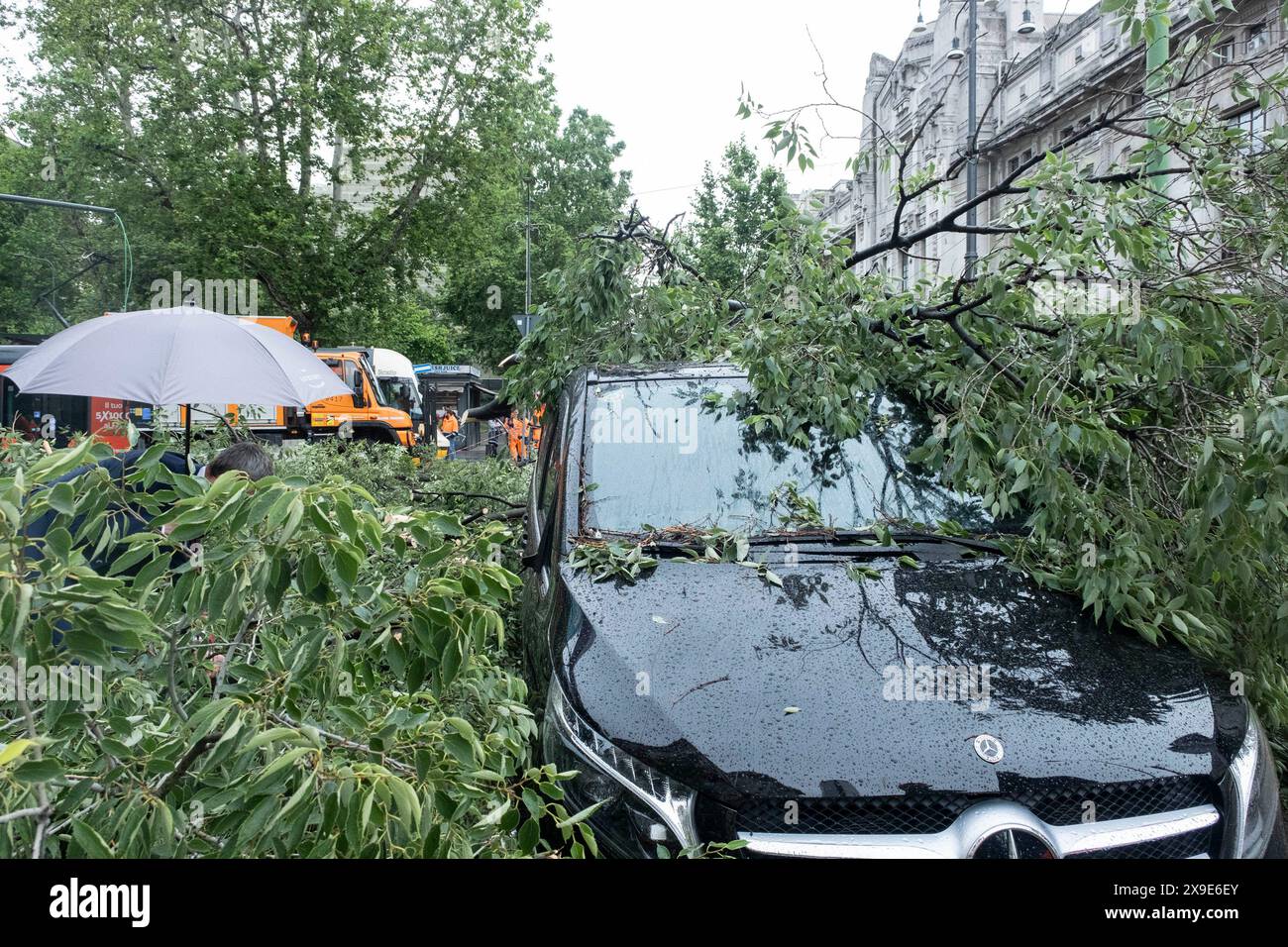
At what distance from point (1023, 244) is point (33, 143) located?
33.5 metres

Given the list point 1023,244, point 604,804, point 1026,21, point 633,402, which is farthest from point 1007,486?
point 1026,21

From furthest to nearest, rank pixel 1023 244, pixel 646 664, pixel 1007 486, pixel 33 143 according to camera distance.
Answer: pixel 33 143
pixel 1023 244
pixel 1007 486
pixel 646 664

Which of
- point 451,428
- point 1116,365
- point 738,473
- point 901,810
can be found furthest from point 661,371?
point 451,428

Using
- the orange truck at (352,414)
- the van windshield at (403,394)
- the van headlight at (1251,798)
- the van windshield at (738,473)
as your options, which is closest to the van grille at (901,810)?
the van headlight at (1251,798)

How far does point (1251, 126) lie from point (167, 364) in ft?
17.5

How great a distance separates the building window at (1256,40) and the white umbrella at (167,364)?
16.3 feet

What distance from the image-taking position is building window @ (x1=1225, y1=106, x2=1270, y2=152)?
12.1 feet

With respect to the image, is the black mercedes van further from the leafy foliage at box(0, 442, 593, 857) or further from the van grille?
the leafy foliage at box(0, 442, 593, 857)

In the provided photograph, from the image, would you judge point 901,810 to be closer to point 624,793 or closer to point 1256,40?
point 624,793

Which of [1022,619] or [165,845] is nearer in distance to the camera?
[165,845]

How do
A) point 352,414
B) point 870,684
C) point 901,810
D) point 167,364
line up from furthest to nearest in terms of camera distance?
point 352,414
point 167,364
point 870,684
point 901,810

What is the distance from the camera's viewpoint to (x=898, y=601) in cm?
284

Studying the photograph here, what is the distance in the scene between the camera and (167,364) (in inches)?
217
